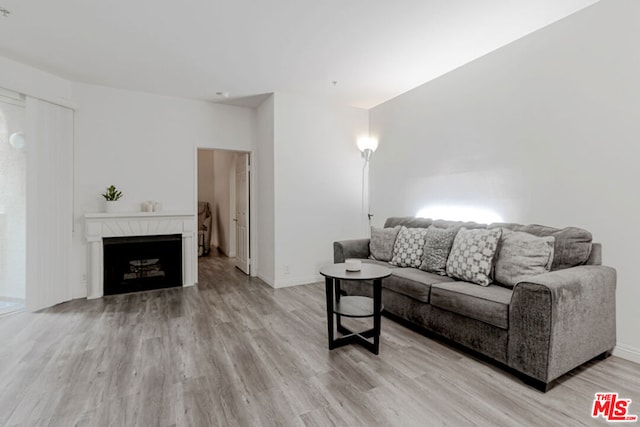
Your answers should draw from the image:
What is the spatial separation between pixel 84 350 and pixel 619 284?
4.21 meters

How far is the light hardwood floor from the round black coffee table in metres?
0.09

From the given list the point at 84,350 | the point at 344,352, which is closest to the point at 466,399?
the point at 344,352

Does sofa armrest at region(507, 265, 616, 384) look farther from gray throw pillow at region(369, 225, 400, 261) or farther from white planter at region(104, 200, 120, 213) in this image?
white planter at region(104, 200, 120, 213)

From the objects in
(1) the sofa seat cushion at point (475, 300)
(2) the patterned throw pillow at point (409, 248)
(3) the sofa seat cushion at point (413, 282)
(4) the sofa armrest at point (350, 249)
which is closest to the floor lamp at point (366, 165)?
(4) the sofa armrest at point (350, 249)

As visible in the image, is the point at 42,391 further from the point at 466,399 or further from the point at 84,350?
the point at 466,399

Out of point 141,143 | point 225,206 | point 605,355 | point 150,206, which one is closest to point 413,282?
point 605,355

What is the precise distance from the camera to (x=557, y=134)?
8.66 ft

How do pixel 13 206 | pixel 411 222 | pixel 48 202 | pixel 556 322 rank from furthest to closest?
pixel 411 222
pixel 48 202
pixel 13 206
pixel 556 322

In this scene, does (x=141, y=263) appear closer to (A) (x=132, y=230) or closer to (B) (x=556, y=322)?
(A) (x=132, y=230)

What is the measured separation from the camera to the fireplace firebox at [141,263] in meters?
3.93

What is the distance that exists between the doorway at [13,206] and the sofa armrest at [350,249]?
3.51m

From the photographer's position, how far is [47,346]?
2.49 metres

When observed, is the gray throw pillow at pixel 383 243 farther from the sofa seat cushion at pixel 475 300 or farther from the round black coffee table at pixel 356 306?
the sofa seat cushion at pixel 475 300

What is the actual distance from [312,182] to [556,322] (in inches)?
130
